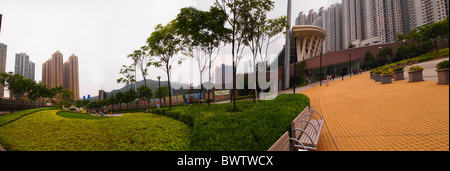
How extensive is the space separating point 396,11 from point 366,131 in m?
2.62

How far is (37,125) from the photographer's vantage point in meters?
2.42

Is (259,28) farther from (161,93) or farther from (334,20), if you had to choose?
(161,93)

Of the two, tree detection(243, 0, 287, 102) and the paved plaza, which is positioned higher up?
tree detection(243, 0, 287, 102)

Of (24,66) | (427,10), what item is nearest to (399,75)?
(427,10)

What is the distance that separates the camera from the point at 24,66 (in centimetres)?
263

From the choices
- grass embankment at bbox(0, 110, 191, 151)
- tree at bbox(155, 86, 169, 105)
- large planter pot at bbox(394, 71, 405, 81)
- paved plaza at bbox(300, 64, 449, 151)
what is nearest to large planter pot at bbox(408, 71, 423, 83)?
large planter pot at bbox(394, 71, 405, 81)

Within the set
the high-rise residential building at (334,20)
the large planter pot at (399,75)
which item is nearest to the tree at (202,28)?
the high-rise residential building at (334,20)

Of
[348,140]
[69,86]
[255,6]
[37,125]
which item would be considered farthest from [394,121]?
[69,86]

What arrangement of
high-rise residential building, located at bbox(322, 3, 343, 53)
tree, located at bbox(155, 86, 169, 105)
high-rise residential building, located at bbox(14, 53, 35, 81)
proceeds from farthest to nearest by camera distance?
tree, located at bbox(155, 86, 169, 105) → high-rise residential building, located at bbox(322, 3, 343, 53) → high-rise residential building, located at bbox(14, 53, 35, 81)

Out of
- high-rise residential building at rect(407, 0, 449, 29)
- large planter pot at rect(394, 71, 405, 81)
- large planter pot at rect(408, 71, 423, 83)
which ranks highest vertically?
high-rise residential building at rect(407, 0, 449, 29)

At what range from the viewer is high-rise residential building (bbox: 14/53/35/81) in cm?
241

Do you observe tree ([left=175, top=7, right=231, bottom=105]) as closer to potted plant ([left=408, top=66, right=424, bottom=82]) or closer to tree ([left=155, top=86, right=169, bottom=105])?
tree ([left=155, top=86, right=169, bottom=105])
